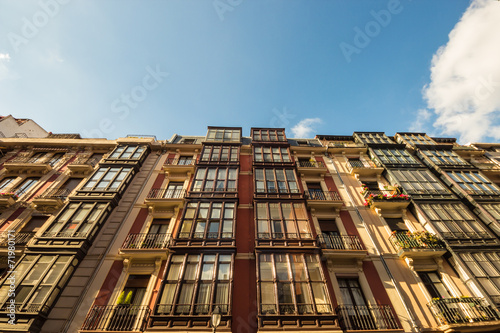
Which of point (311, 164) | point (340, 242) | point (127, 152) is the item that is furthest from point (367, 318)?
point (127, 152)

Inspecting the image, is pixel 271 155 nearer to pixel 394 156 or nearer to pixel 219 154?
pixel 219 154

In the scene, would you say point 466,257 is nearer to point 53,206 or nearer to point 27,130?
point 53,206

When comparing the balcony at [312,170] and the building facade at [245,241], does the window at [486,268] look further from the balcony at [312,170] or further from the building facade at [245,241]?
the balcony at [312,170]

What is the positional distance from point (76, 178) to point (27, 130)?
14.8 metres

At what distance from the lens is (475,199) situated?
1596 cm

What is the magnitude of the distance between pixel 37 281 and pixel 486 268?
2296 centimetres

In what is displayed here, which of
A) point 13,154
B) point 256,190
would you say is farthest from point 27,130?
point 256,190

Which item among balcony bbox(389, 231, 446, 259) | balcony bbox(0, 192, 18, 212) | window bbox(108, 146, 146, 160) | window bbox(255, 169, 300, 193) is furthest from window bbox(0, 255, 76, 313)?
balcony bbox(389, 231, 446, 259)

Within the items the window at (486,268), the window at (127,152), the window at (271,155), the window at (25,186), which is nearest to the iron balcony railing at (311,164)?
the window at (271,155)

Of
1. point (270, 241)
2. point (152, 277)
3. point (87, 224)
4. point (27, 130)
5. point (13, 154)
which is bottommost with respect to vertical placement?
point (152, 277)

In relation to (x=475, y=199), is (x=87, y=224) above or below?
below

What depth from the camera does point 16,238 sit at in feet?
44.4

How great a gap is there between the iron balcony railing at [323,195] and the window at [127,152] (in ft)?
46.8

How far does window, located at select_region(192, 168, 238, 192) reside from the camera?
16281 mm
